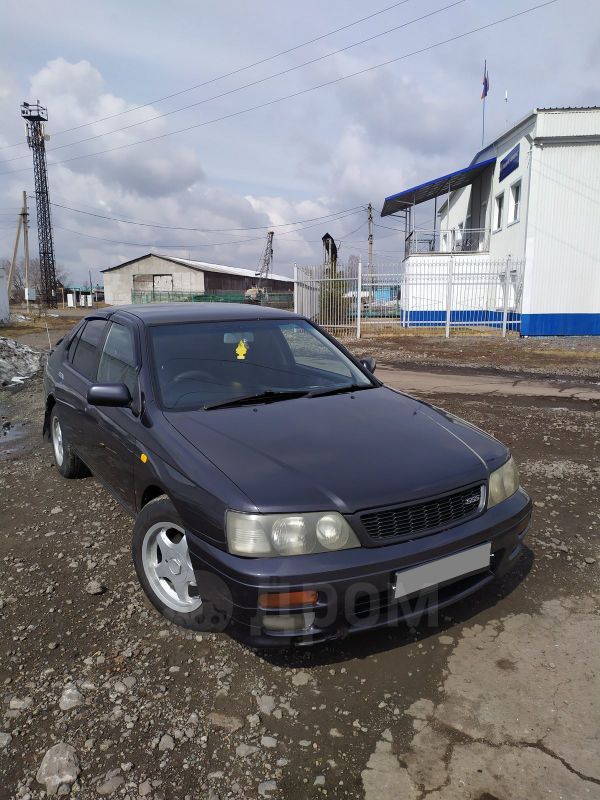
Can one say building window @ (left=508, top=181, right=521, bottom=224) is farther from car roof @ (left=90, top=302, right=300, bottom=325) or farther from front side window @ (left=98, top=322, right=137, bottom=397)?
front side window @ (left=98, top=322, right=137, bottom=397)

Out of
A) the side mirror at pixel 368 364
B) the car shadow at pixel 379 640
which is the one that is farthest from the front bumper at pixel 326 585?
the side mirror at pixel 368 364

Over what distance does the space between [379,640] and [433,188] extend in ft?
87.3

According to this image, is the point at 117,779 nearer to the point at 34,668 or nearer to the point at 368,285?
the point at 34,668

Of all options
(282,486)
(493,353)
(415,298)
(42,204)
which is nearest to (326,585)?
(282,486)

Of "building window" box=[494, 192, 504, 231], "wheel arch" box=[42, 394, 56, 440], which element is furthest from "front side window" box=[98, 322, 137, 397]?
"building window" box=[494, 192, 504, 231]

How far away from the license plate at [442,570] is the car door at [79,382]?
2.52 m

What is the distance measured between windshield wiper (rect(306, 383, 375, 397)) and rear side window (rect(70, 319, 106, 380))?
5.66ft

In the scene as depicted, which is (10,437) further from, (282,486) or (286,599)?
(286,599)

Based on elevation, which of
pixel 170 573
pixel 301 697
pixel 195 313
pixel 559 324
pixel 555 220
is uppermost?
pixel 555 220

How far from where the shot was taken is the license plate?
225 cm

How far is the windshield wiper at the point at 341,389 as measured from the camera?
133 inches

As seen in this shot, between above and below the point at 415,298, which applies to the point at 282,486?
below

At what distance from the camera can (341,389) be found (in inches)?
138

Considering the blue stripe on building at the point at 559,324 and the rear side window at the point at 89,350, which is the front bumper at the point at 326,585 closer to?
the rear side window at the point at 89,350
